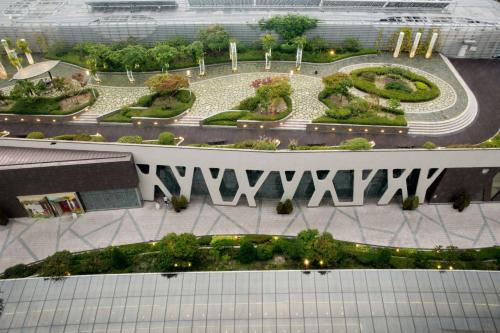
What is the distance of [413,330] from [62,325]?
29174 mm

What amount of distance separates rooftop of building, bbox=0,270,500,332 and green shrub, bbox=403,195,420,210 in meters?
12.6

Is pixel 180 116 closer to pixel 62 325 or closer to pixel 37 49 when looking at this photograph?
pixel 62 325

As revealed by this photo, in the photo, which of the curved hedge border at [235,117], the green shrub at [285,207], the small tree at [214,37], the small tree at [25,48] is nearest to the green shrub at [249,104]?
the curved hedge border at [235,117]

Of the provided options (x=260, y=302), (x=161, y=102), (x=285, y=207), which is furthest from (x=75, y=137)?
(x=260, y=302)

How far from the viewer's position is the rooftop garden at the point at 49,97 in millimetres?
52156

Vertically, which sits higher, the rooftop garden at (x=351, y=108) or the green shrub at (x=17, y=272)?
the rooftop garden at (x=351, y=108)

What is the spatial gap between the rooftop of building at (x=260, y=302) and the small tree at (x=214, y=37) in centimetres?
3946

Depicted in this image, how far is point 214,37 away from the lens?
197 ft

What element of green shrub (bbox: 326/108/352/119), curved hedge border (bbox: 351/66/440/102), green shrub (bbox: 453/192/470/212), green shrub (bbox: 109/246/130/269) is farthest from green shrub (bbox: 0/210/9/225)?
green shrub (bbox: 453/192/470/212)

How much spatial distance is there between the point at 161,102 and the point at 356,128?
90.9ft

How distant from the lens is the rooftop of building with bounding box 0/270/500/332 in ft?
102

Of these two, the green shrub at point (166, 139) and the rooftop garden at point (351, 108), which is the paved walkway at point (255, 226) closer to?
the green shrub at point (166, 139)

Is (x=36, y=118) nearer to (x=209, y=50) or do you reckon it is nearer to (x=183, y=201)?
(x=183, y=201)

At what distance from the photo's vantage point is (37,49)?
66.9m
